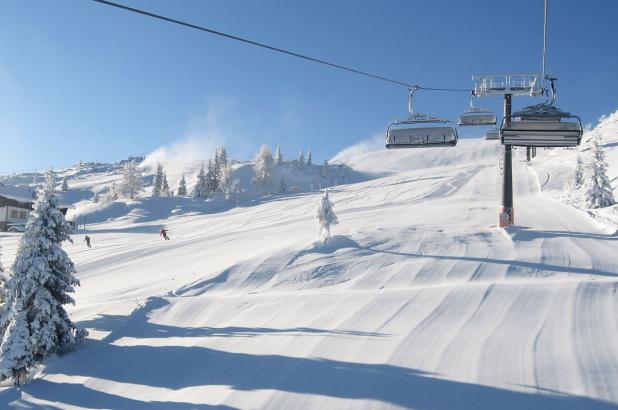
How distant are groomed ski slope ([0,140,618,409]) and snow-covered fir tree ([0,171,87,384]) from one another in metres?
0.64

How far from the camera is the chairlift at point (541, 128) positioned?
26.2ft

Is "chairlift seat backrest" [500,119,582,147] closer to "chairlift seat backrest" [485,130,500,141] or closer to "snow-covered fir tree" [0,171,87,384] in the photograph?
"chairlift seat backrest" [485,130,500,141]

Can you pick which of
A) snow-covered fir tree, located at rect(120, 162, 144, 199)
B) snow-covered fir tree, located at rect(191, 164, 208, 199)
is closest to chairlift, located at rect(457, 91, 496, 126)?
snow-covered fir tree, located at rect(191, 164, 208, 199)

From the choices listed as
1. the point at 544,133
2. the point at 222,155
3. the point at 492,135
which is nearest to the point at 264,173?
the point at 222,155

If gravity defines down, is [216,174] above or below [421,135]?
above

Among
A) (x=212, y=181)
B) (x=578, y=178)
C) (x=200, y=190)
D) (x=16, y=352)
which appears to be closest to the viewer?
(x=16, y=352)

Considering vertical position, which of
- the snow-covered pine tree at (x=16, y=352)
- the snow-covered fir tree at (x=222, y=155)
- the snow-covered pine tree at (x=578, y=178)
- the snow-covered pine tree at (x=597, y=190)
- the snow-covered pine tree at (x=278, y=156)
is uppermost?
the snow-covered pine tree at (x=278, y=156)

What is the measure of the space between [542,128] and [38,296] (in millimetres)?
13912

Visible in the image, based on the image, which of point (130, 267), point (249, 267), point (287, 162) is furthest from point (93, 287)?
point (287, 162)

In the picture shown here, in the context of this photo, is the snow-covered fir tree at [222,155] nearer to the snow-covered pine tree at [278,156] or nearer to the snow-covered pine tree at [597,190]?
the snow-covered pine tree at [278,156]

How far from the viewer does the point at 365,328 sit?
1127 cm

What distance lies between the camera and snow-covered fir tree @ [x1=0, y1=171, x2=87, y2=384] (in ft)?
39.2

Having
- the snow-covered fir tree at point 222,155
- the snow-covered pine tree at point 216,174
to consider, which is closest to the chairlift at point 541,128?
the snow-covered pine tree at point 216,174

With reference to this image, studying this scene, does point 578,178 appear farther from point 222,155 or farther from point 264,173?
point 222,155
